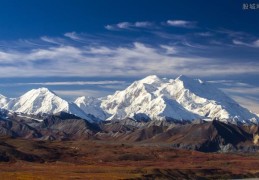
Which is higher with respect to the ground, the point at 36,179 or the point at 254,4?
the point at 254,4

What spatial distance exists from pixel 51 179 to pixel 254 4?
115m

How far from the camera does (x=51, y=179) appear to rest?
196250mm

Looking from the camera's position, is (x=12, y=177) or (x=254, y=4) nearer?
(x=254, y=4)

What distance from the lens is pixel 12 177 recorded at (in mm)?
197500

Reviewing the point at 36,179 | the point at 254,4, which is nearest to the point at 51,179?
the point at 36,179

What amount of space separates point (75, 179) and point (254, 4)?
11459cm

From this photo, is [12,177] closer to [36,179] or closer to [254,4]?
[36,179]

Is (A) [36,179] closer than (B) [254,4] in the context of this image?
No

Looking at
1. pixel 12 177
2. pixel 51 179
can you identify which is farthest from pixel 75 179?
pixel 12 177

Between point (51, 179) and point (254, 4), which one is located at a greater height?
point (254, 4)

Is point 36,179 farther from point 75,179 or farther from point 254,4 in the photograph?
point 254,4

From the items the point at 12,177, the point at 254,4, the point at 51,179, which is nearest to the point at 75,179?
the point at 51,179

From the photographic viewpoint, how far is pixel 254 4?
107 metres

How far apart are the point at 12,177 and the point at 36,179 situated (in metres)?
9.87
